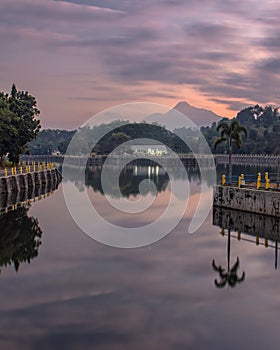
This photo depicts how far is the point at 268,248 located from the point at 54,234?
1525 cm

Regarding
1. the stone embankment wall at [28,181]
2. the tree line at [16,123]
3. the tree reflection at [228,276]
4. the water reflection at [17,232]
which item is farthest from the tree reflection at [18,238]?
the tree line at [16,123]

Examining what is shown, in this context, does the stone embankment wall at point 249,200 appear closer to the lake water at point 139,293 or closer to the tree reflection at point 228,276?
the lake water at point 139,293

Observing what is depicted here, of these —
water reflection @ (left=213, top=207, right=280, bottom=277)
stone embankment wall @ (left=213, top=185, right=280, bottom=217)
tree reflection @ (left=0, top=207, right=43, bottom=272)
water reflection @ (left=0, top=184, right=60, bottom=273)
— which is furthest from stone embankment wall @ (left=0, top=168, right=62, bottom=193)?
water reflection @ (left=213, top=207, right=280, bottom=277)

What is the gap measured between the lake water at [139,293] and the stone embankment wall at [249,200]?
14.0 feet

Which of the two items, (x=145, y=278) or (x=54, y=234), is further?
(x=54, y=234)

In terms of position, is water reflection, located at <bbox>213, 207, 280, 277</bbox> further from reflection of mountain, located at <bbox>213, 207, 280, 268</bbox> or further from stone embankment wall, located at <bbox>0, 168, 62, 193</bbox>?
stone embankment wall, located at <bbox>0, 168, 62, 193</bbox>

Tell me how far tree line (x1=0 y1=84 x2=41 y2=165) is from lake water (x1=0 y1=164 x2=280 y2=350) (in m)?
37.4

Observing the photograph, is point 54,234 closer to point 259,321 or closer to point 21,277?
point 21,277

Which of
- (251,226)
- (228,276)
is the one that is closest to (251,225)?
(251,226)

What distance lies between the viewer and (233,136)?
53.6 metres

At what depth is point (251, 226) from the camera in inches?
1452

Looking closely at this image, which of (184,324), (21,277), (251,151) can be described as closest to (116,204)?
(21,277)

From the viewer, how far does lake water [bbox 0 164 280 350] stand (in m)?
17.8

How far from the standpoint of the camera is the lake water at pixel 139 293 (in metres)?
17.8
